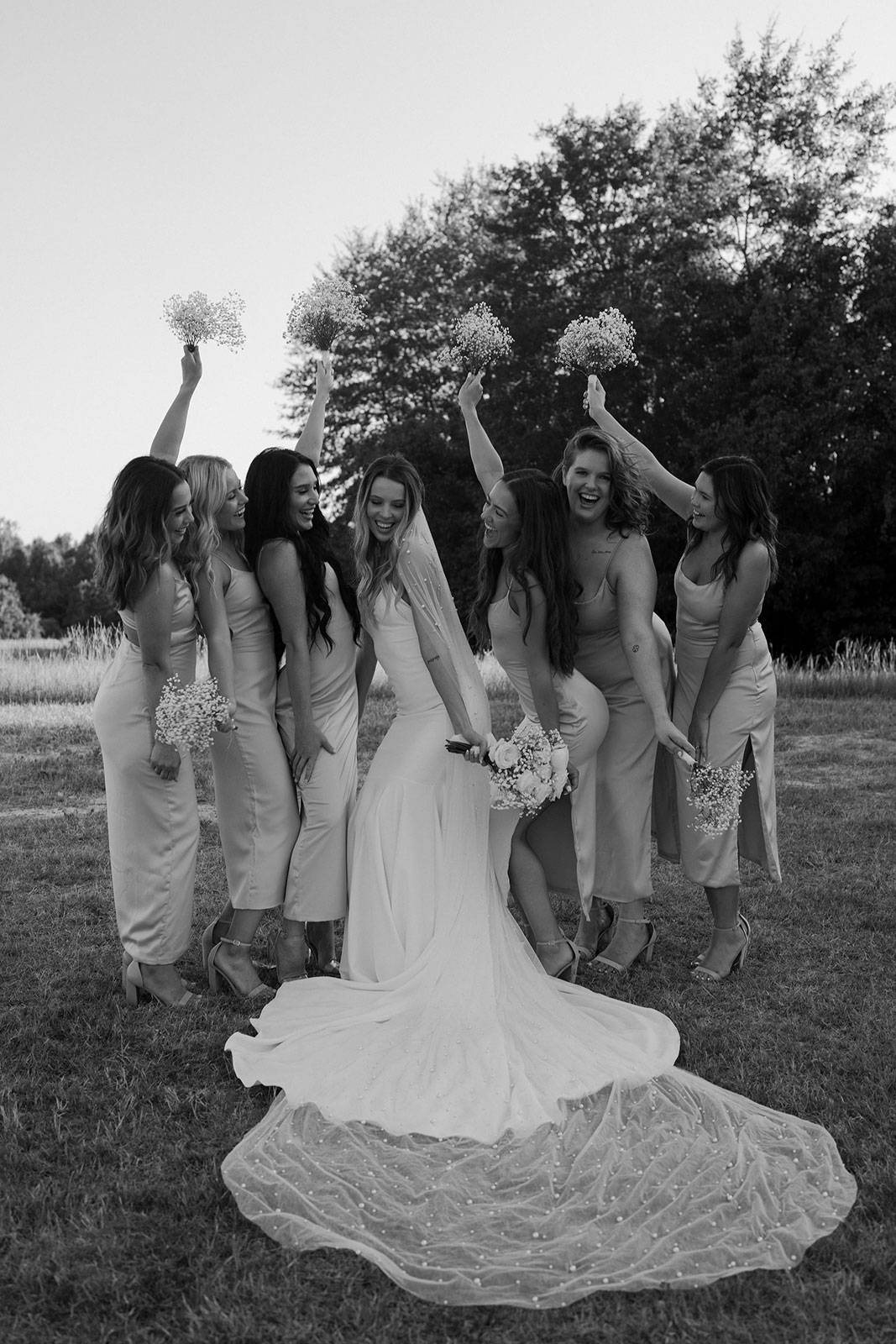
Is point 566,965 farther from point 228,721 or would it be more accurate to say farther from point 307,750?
point 228,721

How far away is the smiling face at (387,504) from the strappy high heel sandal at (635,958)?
2183 millimetres

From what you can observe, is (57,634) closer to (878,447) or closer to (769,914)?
(878,447)

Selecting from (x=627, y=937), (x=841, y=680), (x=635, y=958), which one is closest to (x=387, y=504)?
(x=627, y=937)

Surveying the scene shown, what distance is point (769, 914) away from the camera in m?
6.25

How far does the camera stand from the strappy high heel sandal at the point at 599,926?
18.6 feet

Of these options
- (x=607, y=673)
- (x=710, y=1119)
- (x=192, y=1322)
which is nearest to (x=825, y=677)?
(x=607, y=673)

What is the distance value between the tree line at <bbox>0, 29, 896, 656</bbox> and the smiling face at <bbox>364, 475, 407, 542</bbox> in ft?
72.8

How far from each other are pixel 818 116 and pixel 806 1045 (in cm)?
2987

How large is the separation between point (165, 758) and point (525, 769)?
57.6 inches

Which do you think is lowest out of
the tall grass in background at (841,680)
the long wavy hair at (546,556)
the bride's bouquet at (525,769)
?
the tall grass in background at (841,680)

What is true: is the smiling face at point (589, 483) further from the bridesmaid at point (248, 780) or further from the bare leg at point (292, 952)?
the bare leg at point (292, 952)

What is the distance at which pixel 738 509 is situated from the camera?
200 inches

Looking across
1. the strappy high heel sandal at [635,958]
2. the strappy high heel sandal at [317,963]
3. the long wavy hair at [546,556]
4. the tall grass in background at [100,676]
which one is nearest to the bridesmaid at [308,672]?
the strappy high heel sandal at [317,963]

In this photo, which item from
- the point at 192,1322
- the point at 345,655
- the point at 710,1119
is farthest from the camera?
the point at 345,655
